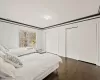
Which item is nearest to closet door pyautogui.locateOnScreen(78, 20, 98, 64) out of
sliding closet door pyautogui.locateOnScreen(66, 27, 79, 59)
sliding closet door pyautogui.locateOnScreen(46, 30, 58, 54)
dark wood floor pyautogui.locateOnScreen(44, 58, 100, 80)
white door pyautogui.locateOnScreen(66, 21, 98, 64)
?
white door pyautogui.locateOnScreen(66, 21, 98, 64)

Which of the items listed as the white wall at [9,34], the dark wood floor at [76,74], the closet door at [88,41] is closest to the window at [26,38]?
the white wall at [9,34]

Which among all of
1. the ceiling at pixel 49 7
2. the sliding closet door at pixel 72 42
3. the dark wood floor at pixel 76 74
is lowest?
the dark wood floor at pixel 76 74

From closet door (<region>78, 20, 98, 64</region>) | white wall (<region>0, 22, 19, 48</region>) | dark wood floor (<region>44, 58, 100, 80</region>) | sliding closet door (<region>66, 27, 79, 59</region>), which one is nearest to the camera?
dark wood floor (<region>44, 58, 100, 80</region>)

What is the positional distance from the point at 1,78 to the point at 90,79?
8.12ft

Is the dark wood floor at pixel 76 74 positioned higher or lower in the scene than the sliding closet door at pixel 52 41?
lower

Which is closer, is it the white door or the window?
the white door

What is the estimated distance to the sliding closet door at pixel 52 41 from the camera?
6.25 metres

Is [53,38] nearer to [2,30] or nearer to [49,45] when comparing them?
[49,45]

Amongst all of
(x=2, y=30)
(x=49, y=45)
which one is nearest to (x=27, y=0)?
(x=2, y=30)

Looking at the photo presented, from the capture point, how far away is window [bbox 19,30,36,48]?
581 cm

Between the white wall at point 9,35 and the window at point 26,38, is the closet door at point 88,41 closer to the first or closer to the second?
the window at point 26,38

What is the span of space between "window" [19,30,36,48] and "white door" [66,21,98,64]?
3377 mm

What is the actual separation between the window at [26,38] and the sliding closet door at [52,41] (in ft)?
4.45

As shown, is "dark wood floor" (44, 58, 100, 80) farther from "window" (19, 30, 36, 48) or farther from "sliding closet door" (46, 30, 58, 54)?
"window" (19, 30, 36, 48)
